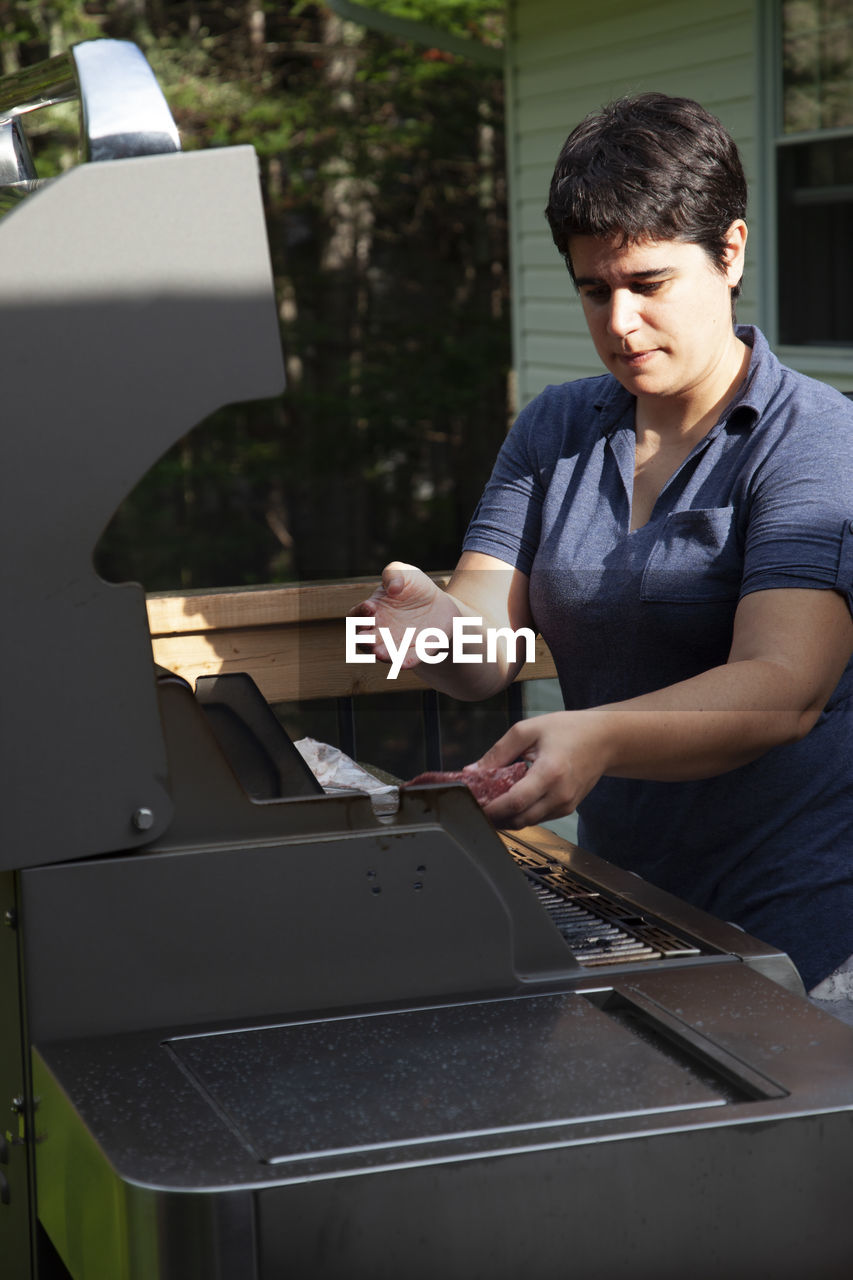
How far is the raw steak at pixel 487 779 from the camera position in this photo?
3.88ft

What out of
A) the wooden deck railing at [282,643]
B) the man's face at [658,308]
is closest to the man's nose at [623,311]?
the man's face at [658,308]

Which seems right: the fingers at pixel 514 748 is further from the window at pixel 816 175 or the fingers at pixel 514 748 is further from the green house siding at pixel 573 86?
the green house siding at pixel 573 86

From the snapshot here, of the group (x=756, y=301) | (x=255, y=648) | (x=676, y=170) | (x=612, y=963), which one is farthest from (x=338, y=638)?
(x=756, y=301)

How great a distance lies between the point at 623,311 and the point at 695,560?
28 cm

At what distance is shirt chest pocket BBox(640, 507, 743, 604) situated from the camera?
155cm

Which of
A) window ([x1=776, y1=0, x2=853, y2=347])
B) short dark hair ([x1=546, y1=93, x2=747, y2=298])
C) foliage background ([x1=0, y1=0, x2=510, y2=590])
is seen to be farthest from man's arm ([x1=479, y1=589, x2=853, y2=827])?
foliage background ([x1=0, y1=0, x2=510, y2=590])

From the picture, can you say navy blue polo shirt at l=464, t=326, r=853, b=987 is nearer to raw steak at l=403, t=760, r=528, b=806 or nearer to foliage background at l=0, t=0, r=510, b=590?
raw steak at l=403, t=760, r=528, b=806

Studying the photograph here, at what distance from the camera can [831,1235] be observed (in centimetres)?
92

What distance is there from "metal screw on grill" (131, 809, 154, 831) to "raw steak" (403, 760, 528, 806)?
0.23m

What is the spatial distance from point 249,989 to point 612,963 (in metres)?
0.29

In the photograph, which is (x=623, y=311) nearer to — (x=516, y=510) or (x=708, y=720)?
(x=516, y=510)

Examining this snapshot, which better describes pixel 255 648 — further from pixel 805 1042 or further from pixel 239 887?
pixel 805 1042

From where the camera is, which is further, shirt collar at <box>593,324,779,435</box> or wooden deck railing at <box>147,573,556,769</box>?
wooden deck railing at <box>147,573,556,769</box>

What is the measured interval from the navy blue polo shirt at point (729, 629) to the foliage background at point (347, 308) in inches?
379
